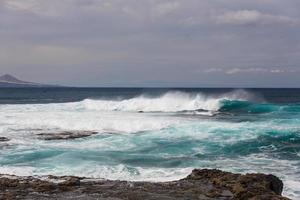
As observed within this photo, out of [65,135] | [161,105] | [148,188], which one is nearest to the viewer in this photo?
[148,188]

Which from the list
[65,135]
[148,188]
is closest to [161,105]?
[65,135]

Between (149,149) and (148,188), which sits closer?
(148,188)

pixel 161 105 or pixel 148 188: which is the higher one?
pixel 161 105

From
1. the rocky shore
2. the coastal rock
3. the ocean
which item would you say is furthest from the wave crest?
the rocky shore

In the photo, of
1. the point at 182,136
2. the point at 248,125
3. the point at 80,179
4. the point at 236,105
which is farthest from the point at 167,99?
the point at 80,179

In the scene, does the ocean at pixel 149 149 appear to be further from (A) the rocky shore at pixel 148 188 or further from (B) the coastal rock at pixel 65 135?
(A) the rocky shore at pixel 148 188

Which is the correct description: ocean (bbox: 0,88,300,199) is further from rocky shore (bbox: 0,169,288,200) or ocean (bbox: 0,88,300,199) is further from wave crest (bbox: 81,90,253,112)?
wave crest (bbox: 81,90,253,112)

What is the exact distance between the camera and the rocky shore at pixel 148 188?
11.2 meters

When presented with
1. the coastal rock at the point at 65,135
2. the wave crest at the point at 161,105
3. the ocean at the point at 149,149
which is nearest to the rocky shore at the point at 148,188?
the ocean at the point at 149,149

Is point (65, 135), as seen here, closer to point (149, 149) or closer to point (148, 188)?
point (149, 149)

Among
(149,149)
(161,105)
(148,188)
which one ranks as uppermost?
(161,105)

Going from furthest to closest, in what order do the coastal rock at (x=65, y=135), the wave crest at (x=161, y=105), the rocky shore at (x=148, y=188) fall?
the wave crest at (x=161, y=105) < the coastal rock at (x=65, y=135) < the rocky shore at (x=148, y=188)

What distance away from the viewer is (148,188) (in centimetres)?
1212

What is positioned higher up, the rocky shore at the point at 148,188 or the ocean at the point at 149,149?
the rocky shore at the point at 148,188
